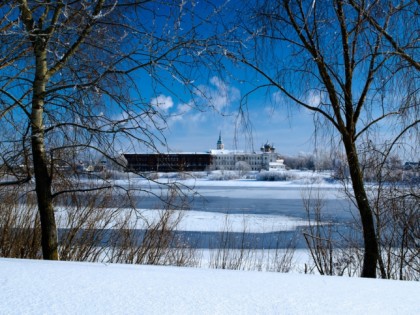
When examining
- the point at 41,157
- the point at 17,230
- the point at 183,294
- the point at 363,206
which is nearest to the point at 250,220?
the point at 17,230

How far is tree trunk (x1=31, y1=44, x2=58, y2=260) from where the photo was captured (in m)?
2.71

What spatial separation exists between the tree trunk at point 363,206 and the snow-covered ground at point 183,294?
1.34m

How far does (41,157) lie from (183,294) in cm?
193

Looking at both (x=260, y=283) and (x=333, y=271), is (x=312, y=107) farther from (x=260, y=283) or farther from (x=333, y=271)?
(x=333, y=271)

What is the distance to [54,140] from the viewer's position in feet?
9.57

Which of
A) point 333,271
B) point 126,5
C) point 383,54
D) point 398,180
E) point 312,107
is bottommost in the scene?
point 333,271

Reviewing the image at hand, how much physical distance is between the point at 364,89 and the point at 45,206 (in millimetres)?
2557

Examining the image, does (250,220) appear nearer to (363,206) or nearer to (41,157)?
(363,206)

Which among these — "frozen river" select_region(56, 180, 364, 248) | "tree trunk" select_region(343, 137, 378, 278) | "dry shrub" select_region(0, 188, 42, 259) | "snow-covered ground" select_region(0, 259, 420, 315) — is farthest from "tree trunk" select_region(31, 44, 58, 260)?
"tree trunk" select_region(343, 137, 378, 278)

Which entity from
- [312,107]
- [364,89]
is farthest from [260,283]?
[364,89]

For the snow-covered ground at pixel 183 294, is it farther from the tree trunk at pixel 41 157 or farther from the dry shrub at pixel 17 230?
the dry shrub at pixel 17 230

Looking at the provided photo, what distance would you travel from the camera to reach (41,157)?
9.11ft

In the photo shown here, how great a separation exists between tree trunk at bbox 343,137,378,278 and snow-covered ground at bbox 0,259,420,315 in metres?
1.34

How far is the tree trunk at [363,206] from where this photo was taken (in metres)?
2.88
